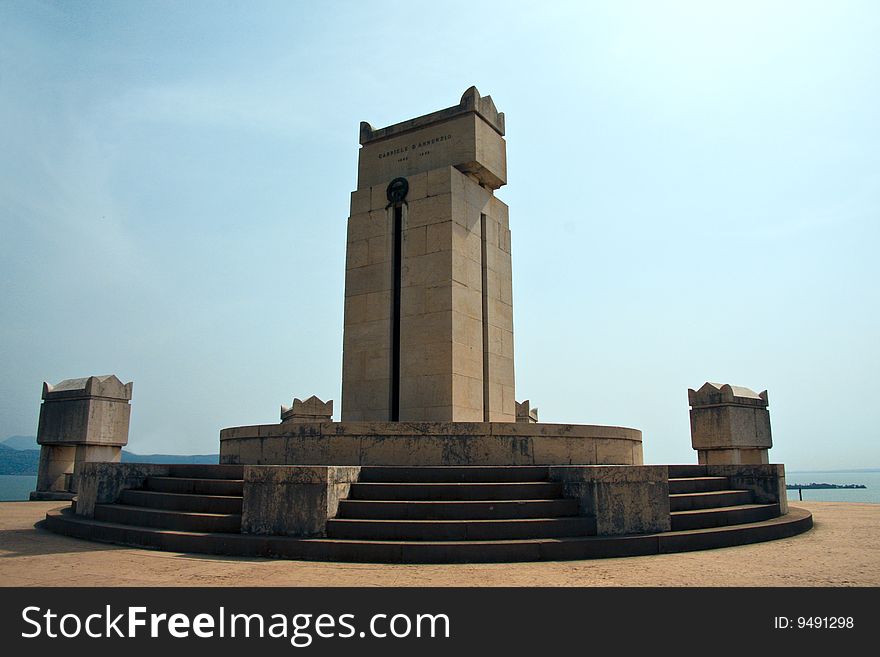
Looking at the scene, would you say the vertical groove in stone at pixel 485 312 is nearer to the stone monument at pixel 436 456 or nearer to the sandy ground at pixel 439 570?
the stone monument at pixel 436 456

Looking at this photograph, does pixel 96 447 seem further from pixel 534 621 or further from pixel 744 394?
pixel 744 394

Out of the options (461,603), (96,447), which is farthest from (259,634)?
(96,447)

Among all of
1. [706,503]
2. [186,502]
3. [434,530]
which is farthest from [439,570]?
[706,503]

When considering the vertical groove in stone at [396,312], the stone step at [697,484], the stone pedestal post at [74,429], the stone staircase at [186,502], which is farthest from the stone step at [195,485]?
the stone pedestal post at [74,429]

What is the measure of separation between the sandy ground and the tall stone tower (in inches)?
294

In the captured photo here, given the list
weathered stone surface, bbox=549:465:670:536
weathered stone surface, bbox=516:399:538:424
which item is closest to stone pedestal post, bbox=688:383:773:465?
weathered stone surface, bbox=516:399:538:424

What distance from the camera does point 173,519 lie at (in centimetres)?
970

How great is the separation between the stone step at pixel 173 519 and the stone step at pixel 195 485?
26.6 inches

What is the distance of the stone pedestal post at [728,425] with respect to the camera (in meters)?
20.4

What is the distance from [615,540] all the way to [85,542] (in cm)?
804

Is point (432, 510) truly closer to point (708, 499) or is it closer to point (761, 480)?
point (708, 499)

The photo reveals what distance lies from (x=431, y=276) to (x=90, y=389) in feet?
37.9

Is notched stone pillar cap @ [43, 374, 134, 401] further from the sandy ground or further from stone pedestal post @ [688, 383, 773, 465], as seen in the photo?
stone pedestal post @ [688, 383, 773, 465]

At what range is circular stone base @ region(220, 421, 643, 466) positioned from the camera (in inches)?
453
